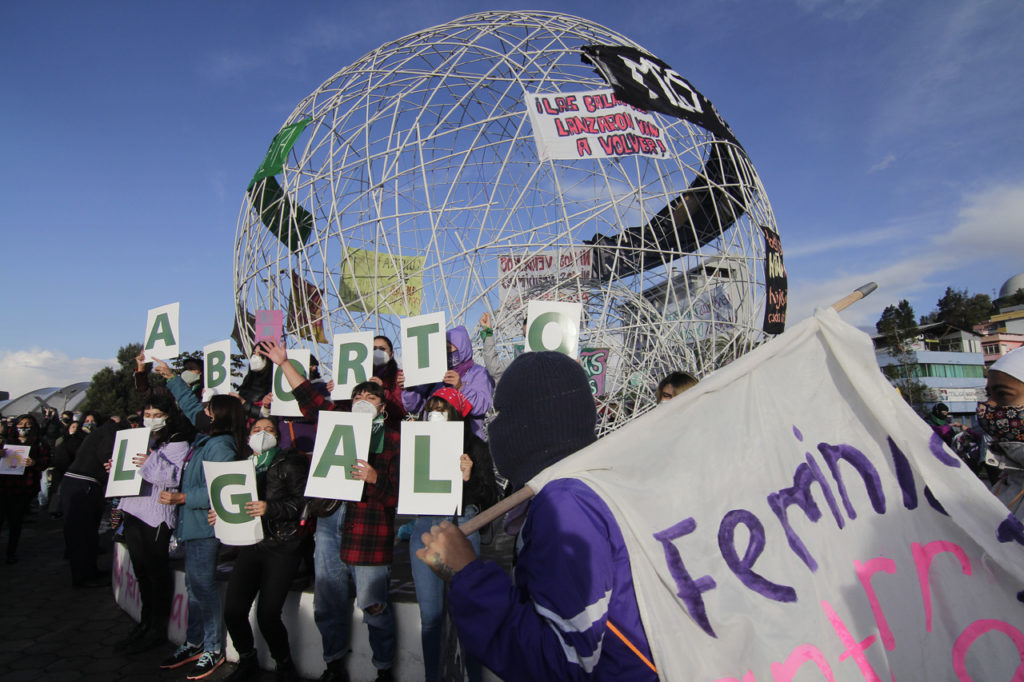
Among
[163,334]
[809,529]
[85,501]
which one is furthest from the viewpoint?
[85,501]

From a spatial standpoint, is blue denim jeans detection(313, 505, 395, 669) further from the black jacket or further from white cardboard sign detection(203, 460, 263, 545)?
white cardboard sign detection(203, 460, 263, 545)

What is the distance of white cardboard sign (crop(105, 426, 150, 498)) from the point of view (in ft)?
16.9

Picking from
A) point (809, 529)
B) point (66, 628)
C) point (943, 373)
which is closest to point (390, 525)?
point (809, 529)

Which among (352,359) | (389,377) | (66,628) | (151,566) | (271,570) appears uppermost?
(352,359)

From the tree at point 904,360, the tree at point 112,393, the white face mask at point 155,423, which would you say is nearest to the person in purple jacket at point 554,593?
the white face mask at point 155,423

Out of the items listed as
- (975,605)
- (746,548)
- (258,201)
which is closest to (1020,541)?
(975,605)

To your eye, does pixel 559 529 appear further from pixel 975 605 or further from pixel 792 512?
pixel 975 605

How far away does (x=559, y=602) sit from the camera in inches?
51.1

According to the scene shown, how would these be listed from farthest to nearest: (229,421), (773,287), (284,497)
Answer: (773,287), (229,421), (284,497)

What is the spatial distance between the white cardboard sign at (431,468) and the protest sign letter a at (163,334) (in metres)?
4.10

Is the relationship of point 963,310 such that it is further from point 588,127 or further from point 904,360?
point 588,127

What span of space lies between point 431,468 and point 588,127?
4.66 meters

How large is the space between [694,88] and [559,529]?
27.8ft

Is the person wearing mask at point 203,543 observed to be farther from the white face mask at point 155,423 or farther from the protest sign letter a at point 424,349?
the protest sign letter a at point 424,349
